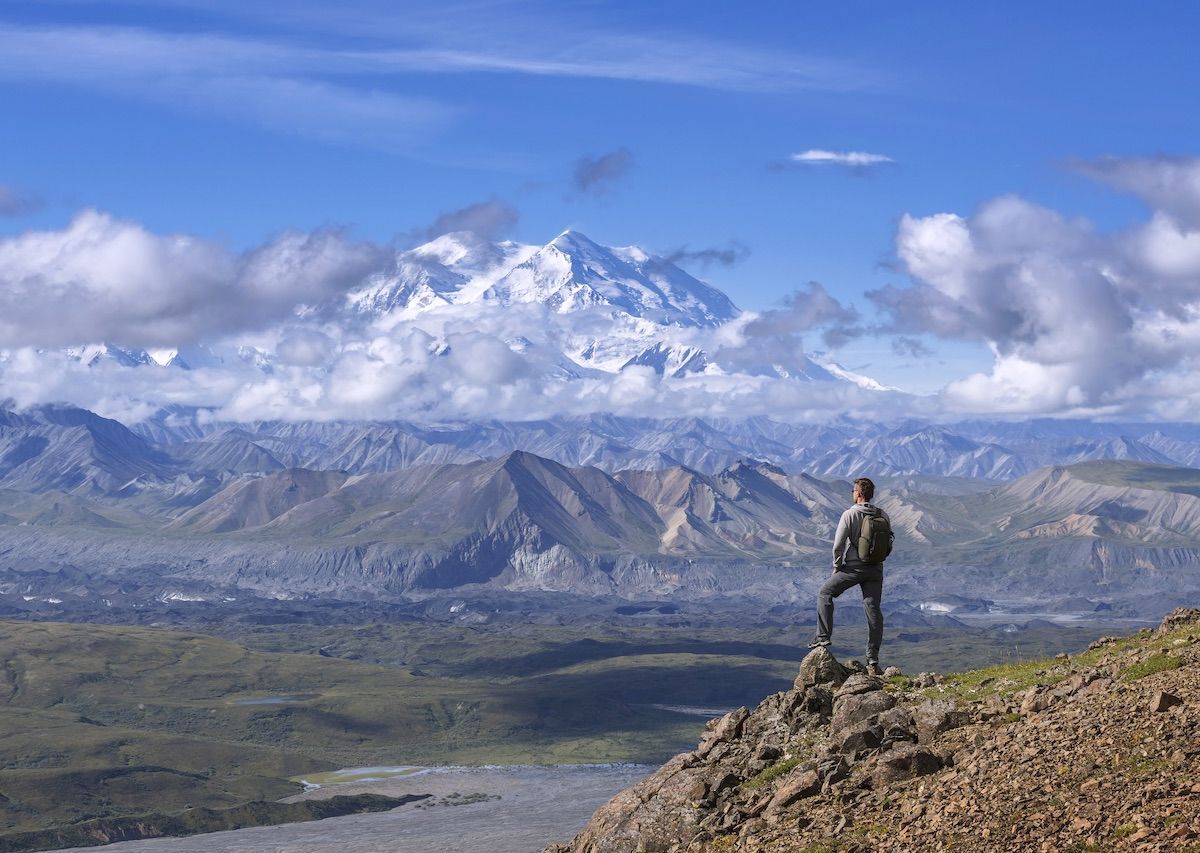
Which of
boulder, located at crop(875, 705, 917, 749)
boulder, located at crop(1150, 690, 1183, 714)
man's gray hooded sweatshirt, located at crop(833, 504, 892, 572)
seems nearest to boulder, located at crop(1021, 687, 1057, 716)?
boulder, located at crop(875, 705, 917, 749)

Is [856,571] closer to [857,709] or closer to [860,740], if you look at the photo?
[857,709]

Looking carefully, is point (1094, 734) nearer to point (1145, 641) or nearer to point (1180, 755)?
point (1180, 755)

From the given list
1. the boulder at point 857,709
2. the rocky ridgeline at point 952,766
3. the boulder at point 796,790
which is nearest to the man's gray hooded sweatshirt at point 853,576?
the rocky ridgeline at point 952,766

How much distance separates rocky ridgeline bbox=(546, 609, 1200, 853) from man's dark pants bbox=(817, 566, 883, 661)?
4.52 ft

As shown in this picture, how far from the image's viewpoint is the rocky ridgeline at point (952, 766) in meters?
29.2

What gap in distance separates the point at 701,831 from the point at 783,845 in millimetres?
4402

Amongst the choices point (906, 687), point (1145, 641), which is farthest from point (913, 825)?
point (1145, 641)

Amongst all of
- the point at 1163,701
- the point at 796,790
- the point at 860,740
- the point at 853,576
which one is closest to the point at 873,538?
the point at 853,576

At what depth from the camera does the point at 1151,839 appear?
27156 millimetres

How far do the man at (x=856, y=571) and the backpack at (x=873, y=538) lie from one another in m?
0.10

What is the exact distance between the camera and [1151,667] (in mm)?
36469

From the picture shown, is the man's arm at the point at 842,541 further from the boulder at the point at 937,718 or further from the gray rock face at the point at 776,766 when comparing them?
the boulder at the point at 937,718

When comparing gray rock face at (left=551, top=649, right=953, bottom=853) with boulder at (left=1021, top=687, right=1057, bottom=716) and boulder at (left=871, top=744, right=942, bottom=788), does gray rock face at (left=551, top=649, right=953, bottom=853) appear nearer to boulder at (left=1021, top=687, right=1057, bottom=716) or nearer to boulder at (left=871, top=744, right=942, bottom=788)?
boulder at (left=871, top=744, right=942, bottom=788)

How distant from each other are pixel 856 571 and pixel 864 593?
53.8 inches
